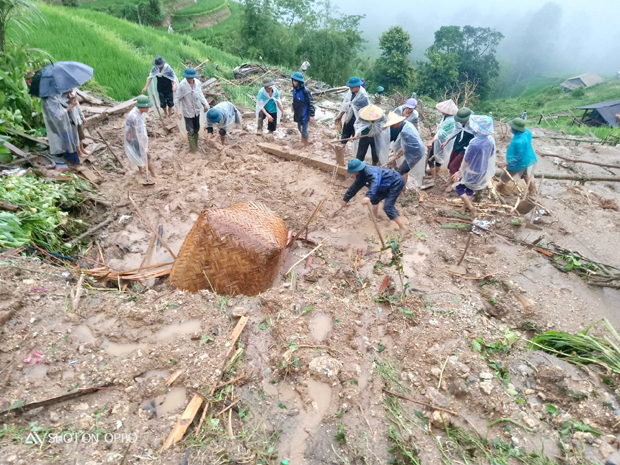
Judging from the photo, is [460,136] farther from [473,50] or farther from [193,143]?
[473,50]

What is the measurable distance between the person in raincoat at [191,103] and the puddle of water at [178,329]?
14.4ft

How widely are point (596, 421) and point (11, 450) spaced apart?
4.08 metres

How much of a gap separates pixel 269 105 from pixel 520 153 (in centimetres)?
465

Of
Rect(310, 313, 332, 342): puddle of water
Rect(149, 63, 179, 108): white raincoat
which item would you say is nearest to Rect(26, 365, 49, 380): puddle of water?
Rect(310, 313, 332, 342): puddle of water

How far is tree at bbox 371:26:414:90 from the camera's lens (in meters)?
20.9

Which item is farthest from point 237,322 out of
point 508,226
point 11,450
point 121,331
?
point 508,226

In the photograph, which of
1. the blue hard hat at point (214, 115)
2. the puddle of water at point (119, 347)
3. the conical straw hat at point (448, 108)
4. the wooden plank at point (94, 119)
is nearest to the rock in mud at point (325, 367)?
the puddle of water at point (119, 347)

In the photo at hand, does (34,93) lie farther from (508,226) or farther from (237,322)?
(508,226)

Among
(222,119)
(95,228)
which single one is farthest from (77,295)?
(222,119)

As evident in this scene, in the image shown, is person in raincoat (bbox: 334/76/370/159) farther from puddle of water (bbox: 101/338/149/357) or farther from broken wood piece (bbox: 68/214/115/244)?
puddle of water (bbox: 101/338/149/357)

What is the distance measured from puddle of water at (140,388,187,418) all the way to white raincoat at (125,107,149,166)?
A: 13.6 ft

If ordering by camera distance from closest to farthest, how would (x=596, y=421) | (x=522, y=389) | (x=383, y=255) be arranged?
1. (x=596, y=421)
2. (x=522, y=389)
3. (x=383, y=255)

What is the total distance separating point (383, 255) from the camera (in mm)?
4676

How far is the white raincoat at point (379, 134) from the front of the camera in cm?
586
